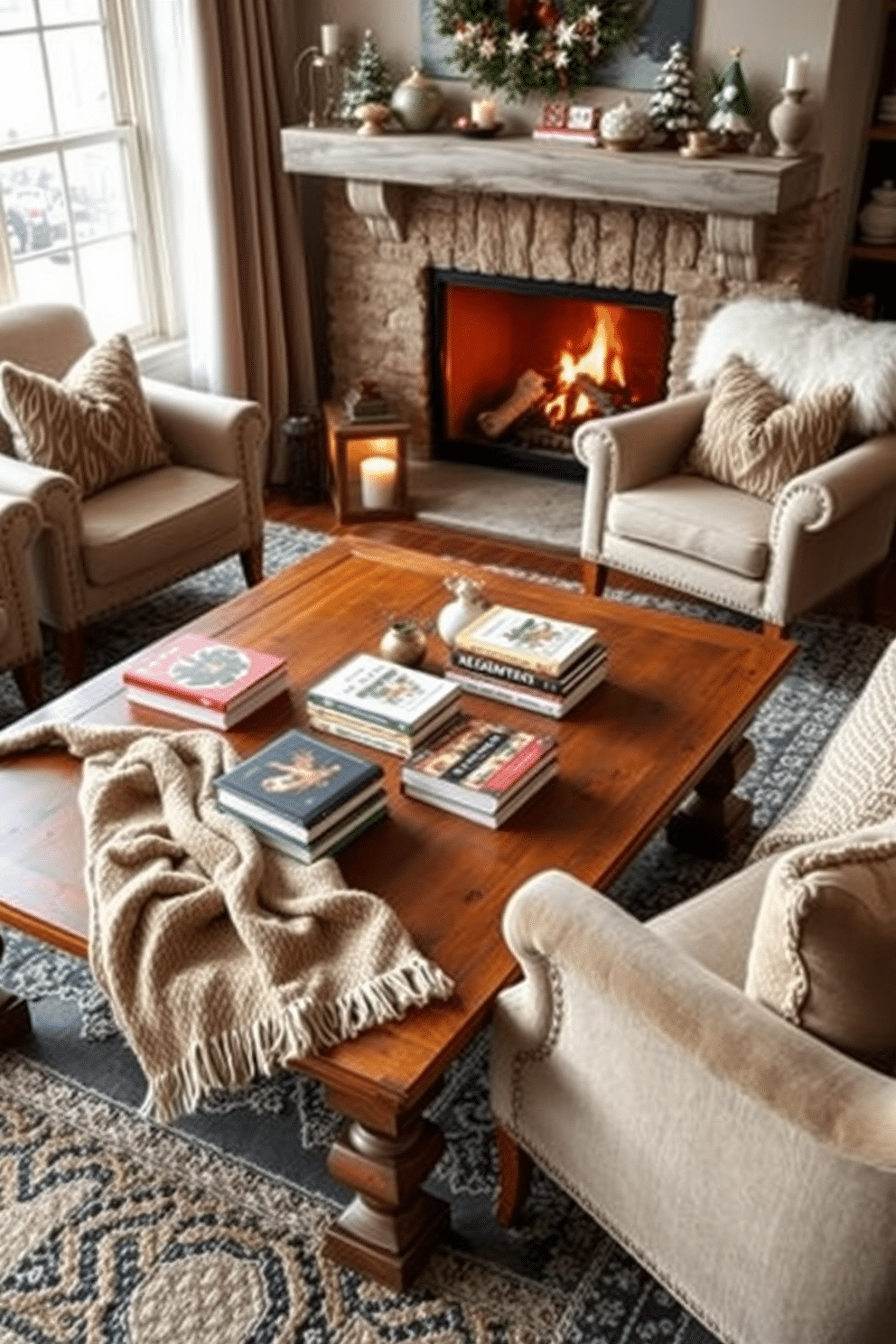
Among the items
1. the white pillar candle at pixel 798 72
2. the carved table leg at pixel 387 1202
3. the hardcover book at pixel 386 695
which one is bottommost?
the carved table leg at pixel 387 1202

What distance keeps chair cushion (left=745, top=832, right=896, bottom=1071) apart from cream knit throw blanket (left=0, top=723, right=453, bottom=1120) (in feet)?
1.69

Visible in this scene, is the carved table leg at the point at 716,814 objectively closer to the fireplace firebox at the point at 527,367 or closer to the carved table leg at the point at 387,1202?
the carved table leg at the point at 387,1202

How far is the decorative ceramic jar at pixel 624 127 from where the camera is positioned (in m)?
3.88

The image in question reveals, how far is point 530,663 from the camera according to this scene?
2.42 m

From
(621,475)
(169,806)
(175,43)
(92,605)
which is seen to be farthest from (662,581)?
(175,43)

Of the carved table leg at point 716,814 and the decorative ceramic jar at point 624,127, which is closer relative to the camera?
the carved table leg at point 716,814

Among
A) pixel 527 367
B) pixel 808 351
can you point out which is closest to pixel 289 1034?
pixel 808 351

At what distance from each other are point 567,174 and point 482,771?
2.46 meters

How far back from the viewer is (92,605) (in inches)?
133

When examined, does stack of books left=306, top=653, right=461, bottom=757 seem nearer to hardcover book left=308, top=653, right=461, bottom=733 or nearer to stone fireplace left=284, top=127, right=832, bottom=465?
hardcover book left=308, top=653, right=461, bottom=733

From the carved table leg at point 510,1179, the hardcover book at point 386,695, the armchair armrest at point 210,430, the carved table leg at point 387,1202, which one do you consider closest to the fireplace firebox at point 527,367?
the armchair armrest at point 210,430

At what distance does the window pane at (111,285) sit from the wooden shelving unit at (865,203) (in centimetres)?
244

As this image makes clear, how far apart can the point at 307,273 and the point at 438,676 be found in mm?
2912

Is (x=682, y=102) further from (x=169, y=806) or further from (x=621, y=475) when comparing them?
(x=169, y=806)
